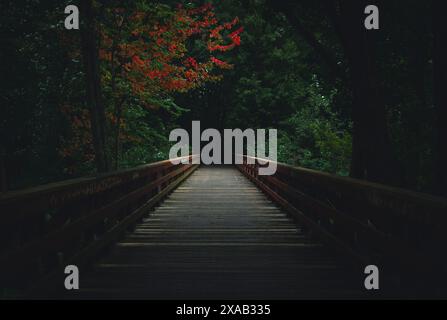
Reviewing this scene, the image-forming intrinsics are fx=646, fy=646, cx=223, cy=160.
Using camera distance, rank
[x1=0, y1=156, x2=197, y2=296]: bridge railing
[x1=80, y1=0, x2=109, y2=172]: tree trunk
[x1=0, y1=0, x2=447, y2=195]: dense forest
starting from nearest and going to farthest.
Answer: [x1=0, y1=156, x2=197, y2=296]: bridge railing, [x1=0, y1=0, x2=447, y2=195]: dense forest, [x1=80, y1=0, x2=109, y2=172]: tree trunk

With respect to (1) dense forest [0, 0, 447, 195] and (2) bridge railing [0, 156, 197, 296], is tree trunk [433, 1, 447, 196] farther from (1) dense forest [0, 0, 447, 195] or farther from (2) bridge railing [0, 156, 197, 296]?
(2) bridge railing [0, 156, 197, 296]

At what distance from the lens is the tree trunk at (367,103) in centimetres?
1021

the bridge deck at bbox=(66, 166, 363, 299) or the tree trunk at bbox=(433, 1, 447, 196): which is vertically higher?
the tree trunk at bbox=(433, 1, 447, 196)

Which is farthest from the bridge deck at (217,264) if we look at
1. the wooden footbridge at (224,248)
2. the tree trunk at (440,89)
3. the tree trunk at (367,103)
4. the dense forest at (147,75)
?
the dense forest at (147,75)

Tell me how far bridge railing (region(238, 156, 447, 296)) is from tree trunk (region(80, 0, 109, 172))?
5272mm

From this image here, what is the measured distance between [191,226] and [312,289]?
16.2 ft

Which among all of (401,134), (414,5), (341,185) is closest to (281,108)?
(401,134)

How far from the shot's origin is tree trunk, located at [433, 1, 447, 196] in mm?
5973

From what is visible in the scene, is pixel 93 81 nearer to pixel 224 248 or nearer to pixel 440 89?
pixel 224 248

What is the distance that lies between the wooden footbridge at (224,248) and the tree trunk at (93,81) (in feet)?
9.41

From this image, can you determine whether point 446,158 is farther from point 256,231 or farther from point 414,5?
point 414,5

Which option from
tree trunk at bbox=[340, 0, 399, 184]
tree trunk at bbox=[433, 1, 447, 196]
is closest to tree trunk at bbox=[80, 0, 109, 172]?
tree trunk at bbox=[340, 0, 399, 184]

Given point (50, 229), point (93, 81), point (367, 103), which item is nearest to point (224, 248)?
point (50, 229)
